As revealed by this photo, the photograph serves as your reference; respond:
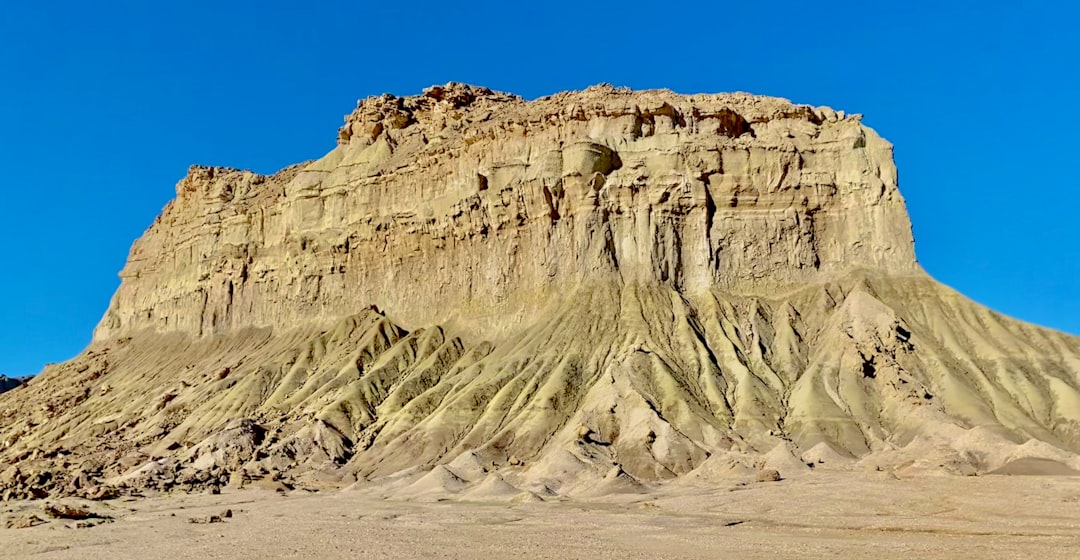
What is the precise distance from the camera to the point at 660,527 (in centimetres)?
2406

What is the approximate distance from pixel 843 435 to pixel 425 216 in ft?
115

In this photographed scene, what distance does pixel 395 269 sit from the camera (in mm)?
66250

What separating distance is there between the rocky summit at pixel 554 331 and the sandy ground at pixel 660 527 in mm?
3850

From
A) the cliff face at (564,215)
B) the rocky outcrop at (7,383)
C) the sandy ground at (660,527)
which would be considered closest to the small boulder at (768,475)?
the sandy ground at (660,527)

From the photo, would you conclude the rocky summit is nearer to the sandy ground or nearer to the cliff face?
the cliff face

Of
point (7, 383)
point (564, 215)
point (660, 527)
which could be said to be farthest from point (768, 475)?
point (7, 383)

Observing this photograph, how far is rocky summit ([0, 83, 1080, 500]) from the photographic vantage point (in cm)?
4106

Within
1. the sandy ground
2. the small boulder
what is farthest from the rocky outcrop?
the small boulder

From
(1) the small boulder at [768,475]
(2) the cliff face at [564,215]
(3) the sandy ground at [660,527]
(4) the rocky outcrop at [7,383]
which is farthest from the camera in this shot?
(4) the rocky outcrop at [7,383]

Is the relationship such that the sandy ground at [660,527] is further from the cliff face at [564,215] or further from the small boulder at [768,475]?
the cliff face at [564,215]

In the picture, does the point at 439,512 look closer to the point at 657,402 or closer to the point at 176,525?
the point at 176,525

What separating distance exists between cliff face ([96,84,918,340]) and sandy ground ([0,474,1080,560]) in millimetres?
25207

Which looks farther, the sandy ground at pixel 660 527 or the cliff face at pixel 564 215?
the cliff face at pixel 564 215

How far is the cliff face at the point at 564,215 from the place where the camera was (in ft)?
184
